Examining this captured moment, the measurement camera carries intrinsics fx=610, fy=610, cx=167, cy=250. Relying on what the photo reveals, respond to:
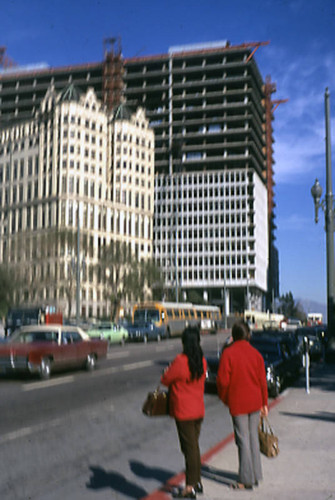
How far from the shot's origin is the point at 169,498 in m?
6.04

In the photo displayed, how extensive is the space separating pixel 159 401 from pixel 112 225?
113868mm

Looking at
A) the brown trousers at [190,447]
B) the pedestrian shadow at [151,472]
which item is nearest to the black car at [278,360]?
the pedestrian shadow at [151,472]

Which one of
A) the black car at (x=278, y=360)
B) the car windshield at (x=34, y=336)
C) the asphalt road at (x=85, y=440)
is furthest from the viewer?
the car windshield at (x=34, y=336)

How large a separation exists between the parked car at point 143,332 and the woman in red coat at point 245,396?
116 ft

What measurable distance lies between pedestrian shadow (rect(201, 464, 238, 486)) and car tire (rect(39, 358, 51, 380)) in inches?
433

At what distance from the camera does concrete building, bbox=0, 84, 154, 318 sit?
112625mm

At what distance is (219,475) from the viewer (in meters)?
6.84

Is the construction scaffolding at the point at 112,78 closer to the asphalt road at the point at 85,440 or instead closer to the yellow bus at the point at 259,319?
the yellow bus at the point at 259,319

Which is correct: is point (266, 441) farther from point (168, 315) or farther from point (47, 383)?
point (168, 315)

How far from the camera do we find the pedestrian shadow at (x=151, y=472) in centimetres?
713

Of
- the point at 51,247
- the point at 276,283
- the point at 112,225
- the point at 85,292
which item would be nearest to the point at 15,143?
the point at 112,225

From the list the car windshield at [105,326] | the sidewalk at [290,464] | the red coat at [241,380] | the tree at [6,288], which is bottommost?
the sidewalk at [290,464]

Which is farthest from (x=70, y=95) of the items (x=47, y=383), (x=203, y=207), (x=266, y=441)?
(x=266, y=441)

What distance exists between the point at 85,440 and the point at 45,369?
27.1 ft
